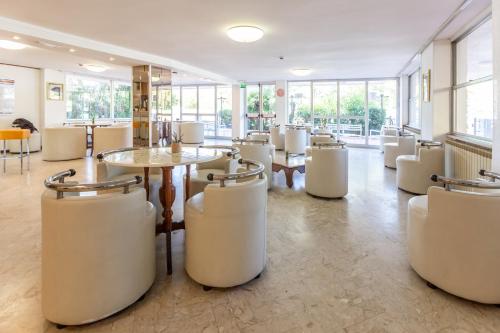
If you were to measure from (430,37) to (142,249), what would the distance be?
6.37m

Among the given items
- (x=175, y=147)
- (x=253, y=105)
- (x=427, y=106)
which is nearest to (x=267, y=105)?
(x=253, y=105)

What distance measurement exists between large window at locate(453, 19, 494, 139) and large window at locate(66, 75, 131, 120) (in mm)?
11064

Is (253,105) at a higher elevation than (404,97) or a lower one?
higher

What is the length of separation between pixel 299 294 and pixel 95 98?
13.6 m

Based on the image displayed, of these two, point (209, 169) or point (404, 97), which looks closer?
point (209, 169)

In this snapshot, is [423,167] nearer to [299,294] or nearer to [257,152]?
[257,152]

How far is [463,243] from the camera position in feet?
7.01

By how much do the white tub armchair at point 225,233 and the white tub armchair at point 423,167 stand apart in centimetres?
386

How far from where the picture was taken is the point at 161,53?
321 inches

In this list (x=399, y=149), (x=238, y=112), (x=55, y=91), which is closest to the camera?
(x=399, y=149)

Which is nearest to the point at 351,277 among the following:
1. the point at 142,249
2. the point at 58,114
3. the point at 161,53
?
the point at 142,249

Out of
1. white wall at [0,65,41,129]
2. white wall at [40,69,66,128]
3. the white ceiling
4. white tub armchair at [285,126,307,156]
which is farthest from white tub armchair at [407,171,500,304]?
white wall at [0,65,41,129]

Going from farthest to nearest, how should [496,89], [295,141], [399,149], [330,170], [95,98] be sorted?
1. [95,98]
2. [295,141]
3. [399,149]
4. [330,170]
5. [496,89]

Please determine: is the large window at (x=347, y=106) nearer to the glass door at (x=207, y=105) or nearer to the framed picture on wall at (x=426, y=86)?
the glass door at (x=207, y=105)
